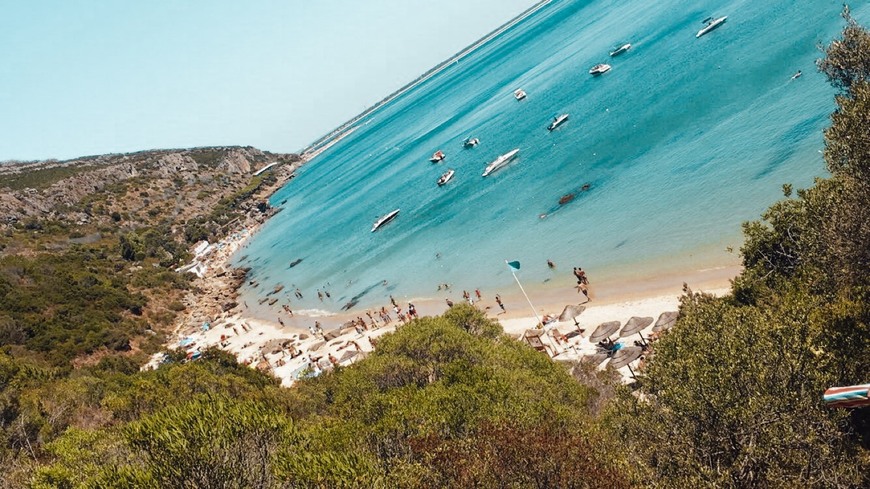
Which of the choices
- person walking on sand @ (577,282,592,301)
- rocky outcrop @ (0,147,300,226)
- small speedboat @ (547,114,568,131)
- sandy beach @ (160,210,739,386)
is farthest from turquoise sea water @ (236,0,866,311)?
rocky outcrop @ (0,147,300,226)

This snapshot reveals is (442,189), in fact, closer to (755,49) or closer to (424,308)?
(424,308)

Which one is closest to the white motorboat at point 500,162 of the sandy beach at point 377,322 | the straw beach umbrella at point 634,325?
the sandy beach at point 377,322

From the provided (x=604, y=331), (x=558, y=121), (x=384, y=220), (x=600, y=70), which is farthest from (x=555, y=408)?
(x=600, y=70)

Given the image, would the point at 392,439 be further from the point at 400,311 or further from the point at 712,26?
the point at 712,26

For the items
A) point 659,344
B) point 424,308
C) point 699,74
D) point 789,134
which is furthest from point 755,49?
point 659,344

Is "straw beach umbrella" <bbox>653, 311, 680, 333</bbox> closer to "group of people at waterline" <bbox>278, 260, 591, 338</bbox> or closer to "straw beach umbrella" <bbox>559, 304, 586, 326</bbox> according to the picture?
"straw beach umbrella" <bbox>559, 304, 586, 326</bbox>
